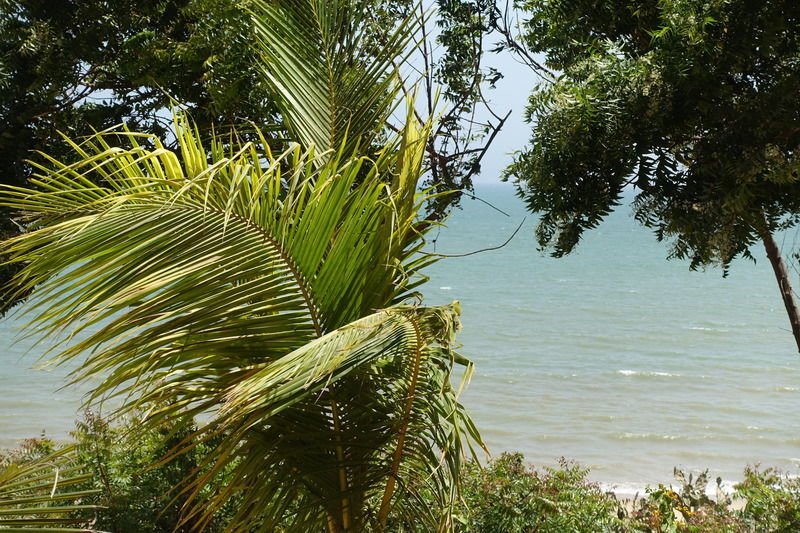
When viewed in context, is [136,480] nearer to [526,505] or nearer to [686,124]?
[526,505]

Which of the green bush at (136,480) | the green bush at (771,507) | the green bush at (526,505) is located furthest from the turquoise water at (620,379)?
the green bush at (771,507)

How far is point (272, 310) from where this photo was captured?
240cm

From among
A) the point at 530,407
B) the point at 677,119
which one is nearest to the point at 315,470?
the point at 677,119

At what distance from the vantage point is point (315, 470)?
100.0 inches

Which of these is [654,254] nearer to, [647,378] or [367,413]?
[647,378]

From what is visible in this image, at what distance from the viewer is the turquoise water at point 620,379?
1166 centimetres

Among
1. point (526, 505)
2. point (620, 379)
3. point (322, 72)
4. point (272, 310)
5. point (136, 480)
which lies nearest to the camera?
point (272, 310)

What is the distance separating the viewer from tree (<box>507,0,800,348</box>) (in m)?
3.49

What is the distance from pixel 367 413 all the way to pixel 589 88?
1952 mm

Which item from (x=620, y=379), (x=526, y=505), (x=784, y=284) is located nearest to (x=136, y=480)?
(x=526, y=505)

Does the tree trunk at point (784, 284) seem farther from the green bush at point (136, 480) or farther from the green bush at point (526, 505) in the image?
the green bush at point (136, 480)

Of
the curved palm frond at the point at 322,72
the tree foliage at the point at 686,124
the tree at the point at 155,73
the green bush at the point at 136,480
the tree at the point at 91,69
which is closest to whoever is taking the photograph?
the curved palm frond at the point at 322,72

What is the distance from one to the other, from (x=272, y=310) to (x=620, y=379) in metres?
15.0

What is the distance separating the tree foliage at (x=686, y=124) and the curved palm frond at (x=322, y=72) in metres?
0.99
